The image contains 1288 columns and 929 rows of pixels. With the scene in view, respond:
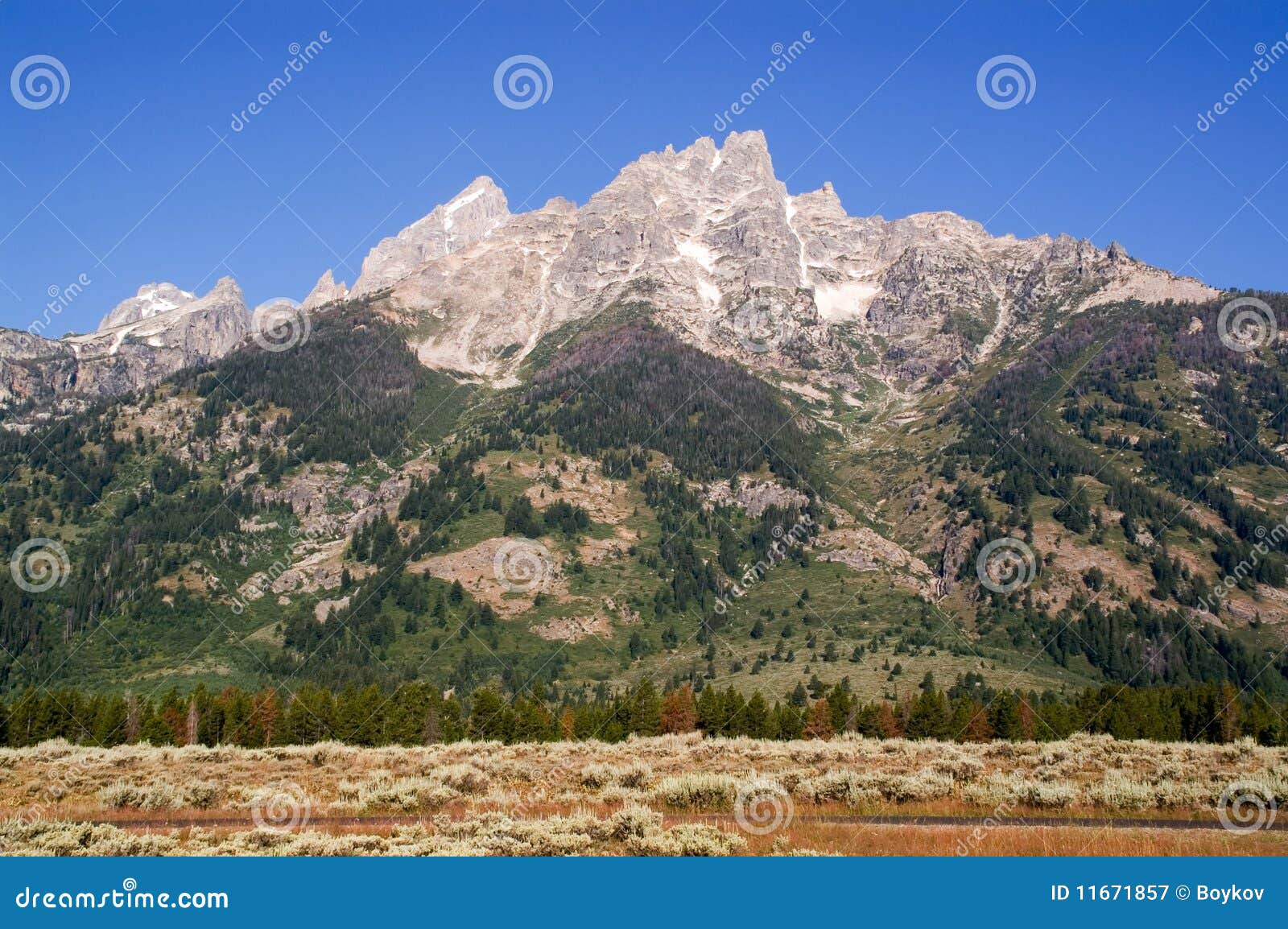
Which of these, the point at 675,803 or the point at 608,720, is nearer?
the point at 675,803

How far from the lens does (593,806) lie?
33031 mm

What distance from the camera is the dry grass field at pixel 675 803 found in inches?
1027

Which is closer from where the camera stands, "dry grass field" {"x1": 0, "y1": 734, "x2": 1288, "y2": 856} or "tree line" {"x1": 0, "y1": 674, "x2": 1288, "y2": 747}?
"dry grass field" {"x1": 0, "y1": 734, "x2": 1288, "y2": 856}

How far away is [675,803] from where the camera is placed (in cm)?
3322

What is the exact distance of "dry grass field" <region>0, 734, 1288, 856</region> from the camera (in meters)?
26.1

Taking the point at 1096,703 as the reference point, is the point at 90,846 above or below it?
above

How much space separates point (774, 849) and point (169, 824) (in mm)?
21713

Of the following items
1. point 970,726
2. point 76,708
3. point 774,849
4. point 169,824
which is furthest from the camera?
point 76,708

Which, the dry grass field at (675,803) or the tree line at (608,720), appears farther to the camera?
the tree line at (608,720)

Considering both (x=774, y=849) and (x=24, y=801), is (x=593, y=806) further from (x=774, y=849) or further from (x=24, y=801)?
(x=24, y=801)

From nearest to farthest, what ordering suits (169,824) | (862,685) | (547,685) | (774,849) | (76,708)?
1. (774,849)
2. (169,824)
3. (76,708)
4. (862,685)
5. (547,685)

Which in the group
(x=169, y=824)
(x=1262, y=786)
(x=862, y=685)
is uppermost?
(x=169, y=824)

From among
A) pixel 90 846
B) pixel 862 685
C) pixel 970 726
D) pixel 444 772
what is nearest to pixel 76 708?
pixel 444 772

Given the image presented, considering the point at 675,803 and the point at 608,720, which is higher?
the point at 675,803
